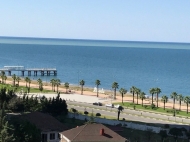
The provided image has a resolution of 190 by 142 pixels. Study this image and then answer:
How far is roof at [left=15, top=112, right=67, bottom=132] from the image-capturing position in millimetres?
56834

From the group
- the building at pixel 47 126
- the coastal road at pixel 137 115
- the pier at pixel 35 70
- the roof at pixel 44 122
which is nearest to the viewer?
the building at pixel 47 126

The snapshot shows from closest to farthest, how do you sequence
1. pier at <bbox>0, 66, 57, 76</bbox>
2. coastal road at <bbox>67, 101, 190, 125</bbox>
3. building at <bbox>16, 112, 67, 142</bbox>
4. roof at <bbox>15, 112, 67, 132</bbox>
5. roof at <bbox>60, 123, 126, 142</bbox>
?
roof at <bbox>60, 123, 126, 142</bbox> < building at <bbox>16, 112, 67, 142</bbox> < roof at <bbox>15, 112, 67, 132</bbox> < coastal road at <bbox>67, 101, 190, 125</bbox> < pier at <bbox>0, 66, 57, 76</bbox>

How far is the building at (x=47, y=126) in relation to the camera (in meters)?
56.3

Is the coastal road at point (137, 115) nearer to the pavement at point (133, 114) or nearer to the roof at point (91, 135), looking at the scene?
the pavement at point (133, 114)

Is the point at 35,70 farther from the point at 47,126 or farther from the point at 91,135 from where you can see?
the point at 91,135

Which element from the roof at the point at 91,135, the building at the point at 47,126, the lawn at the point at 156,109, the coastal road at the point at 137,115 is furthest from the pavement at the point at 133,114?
the roof at the point at 91,135

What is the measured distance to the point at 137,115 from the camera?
84062 millimetres

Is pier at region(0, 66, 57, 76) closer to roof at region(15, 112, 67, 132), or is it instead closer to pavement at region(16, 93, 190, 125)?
pavement at region(16, 93, 190, 125)

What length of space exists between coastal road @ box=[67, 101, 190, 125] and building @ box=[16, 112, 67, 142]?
24.4 m

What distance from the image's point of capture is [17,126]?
49.9 meters

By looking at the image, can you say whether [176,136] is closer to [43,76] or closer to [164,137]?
[164,137]

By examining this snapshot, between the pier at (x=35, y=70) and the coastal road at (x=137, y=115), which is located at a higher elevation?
the pier at (x=35, y=70)

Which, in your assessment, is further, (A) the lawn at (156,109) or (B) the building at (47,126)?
(A) the lawn at (156,109)

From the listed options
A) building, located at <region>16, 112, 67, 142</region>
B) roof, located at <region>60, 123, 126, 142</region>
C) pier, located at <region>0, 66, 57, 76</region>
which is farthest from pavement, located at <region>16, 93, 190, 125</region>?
pier, located at <region>0, 66, 57, 76</region>
